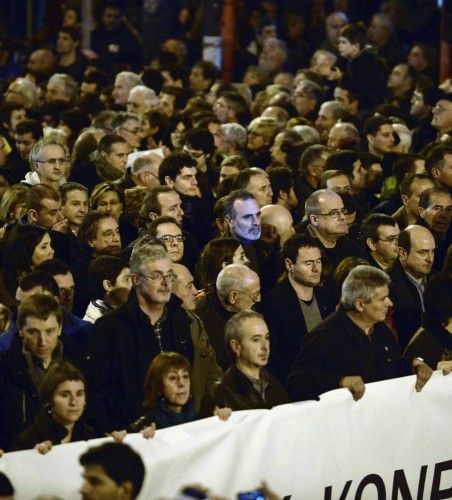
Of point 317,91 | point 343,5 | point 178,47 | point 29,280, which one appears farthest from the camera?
point 343,5

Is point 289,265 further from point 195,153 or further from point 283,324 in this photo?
point 195,153

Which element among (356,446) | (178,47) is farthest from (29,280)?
(178,47)

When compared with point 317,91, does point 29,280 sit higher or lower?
lower

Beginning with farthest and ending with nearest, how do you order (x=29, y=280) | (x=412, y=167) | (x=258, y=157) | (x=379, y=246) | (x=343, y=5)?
(x=343, y=5), (x=258, y=157), (x=412, y=167), (x=379, y=246), (x=29, y=280)

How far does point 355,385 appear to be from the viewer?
938 centimetres

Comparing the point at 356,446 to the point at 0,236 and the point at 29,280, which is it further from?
the point at 0,236

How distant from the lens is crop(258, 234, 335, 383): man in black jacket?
1064 cm

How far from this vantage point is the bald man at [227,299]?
1039 cm

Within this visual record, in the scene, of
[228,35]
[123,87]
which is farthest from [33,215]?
[228,35]

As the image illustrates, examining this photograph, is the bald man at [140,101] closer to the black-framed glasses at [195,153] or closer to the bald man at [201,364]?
the black-framed glasses at [195,153]

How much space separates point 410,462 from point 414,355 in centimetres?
84

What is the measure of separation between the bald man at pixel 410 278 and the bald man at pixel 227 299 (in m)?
1.21

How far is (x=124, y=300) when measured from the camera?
10.7m

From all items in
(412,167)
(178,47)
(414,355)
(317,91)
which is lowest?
(414,355)
